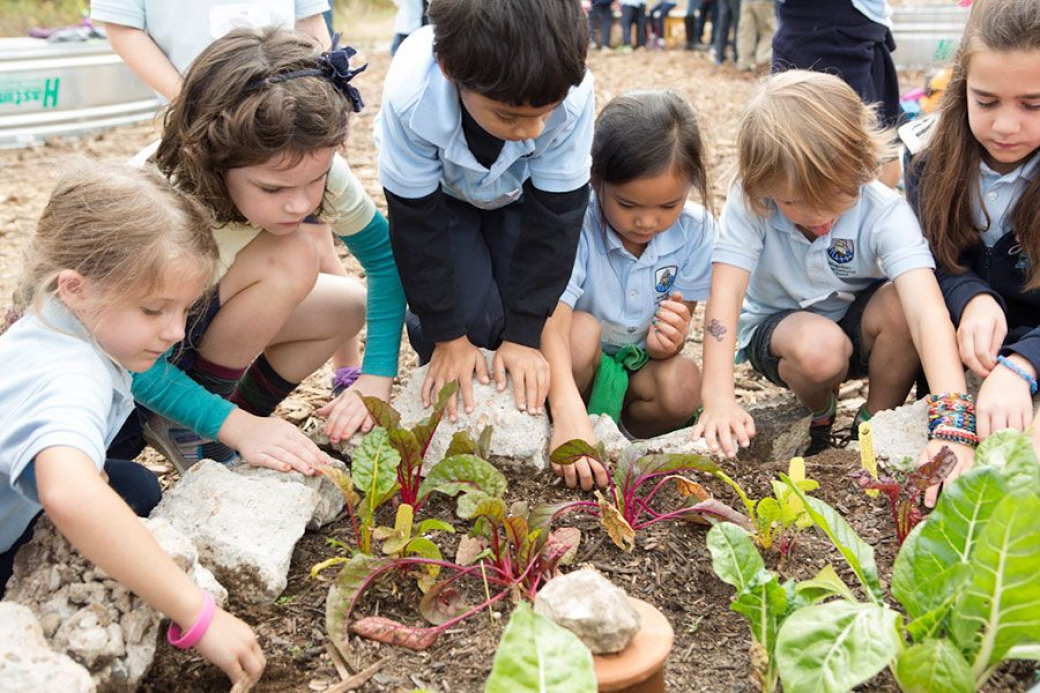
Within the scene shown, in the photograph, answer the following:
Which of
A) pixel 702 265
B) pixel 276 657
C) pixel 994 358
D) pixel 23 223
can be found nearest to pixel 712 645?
pixel 276 657

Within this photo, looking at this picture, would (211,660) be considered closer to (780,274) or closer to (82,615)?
(82,615)

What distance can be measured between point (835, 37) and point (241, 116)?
7.73 ft

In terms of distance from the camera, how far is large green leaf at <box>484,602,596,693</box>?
1.39 m

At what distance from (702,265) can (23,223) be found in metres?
3.79

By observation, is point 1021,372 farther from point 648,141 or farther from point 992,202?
point 648,141

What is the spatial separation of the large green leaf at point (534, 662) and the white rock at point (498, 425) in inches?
43.3

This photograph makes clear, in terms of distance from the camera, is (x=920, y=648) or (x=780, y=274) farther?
(x=780, y=274)

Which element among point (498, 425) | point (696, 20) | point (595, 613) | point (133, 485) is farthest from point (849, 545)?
point (696, 20)

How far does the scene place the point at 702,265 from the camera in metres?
3.02

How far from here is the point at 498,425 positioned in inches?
100

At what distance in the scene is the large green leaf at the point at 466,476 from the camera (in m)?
2.16

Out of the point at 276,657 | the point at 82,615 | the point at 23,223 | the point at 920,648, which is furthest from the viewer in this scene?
the point at 23,223

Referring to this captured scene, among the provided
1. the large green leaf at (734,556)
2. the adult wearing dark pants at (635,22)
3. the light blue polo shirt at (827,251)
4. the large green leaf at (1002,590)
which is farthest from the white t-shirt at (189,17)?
the adult wearing dark pants at (635,22)

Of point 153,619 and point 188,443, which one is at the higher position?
point 153,619
